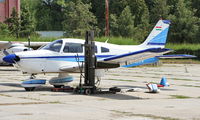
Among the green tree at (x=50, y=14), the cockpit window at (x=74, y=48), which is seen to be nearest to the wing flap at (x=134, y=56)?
the cockpit window at (x=74, y=48)

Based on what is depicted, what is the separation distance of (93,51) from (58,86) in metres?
2.62

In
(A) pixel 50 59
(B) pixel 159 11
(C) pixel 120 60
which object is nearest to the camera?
(C) pixel 120 60

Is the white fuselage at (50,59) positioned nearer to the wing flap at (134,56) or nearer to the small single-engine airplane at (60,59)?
the small single-engine airplane at (60,59)

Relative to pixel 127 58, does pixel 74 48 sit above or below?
above

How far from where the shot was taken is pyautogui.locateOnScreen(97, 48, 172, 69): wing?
49.0 feet

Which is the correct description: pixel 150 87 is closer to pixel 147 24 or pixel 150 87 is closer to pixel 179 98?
pixel 179 98

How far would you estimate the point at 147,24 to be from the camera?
78.8 meters

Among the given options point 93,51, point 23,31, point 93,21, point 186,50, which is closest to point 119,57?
point 93,51

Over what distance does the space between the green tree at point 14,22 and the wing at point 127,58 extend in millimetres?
52971

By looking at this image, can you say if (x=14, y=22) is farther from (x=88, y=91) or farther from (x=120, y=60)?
(x=88, y=91)

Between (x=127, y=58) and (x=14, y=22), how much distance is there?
182ft

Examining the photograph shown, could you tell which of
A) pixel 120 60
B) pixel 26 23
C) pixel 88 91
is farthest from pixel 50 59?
pixel 26 23

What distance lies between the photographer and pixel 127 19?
75.0 metres

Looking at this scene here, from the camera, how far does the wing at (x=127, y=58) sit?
1492 cm
